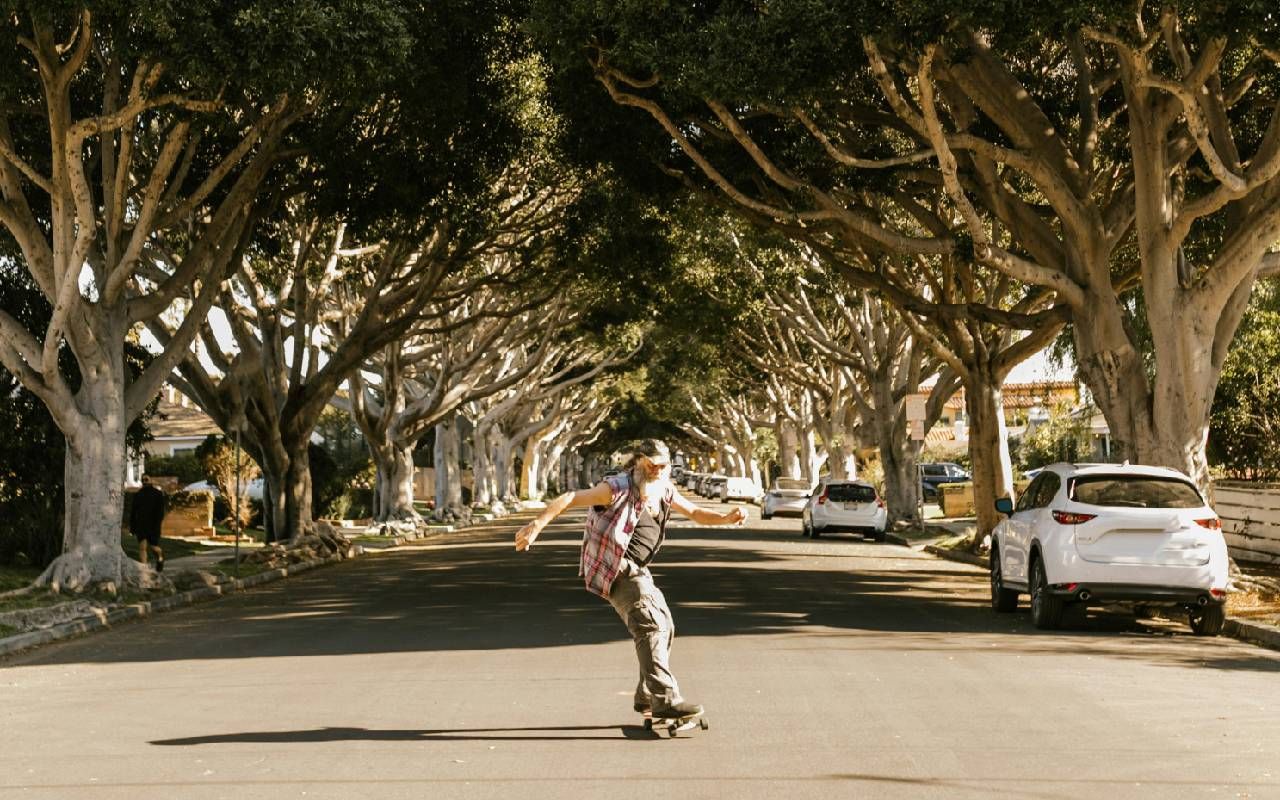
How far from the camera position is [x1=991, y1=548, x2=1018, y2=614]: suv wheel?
1766 centimetres

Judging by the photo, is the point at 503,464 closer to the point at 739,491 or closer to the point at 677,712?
the point at 739,491

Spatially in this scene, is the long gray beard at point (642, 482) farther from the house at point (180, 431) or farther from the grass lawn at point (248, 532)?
the house at point (180, 431)

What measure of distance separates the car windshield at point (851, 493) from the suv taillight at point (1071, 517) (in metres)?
22.5

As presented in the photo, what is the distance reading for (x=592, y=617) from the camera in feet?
55.8

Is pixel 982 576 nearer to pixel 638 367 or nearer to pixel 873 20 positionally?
pixel 873 20

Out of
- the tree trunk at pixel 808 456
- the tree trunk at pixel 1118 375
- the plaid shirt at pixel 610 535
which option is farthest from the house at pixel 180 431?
the plaid shirt at pixel 610 535

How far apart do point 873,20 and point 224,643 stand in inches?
350

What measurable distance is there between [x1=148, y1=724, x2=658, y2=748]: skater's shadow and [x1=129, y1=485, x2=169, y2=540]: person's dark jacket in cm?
1677

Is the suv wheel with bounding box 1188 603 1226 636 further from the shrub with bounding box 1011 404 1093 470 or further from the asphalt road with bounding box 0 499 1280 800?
the shrub with bounding box 1011 404 1093 470

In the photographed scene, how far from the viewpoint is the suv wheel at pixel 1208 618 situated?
50.7ft

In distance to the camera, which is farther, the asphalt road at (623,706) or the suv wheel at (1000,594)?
the suv wheel at (1000,594)

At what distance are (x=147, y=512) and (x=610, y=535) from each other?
17.9 metres

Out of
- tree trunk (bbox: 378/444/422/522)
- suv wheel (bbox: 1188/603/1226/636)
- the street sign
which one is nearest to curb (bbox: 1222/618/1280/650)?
suv wheel (bbox: 1188/603/1226/636)

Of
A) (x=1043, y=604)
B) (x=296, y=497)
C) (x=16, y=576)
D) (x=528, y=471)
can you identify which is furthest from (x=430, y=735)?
(x=528, y=471)
